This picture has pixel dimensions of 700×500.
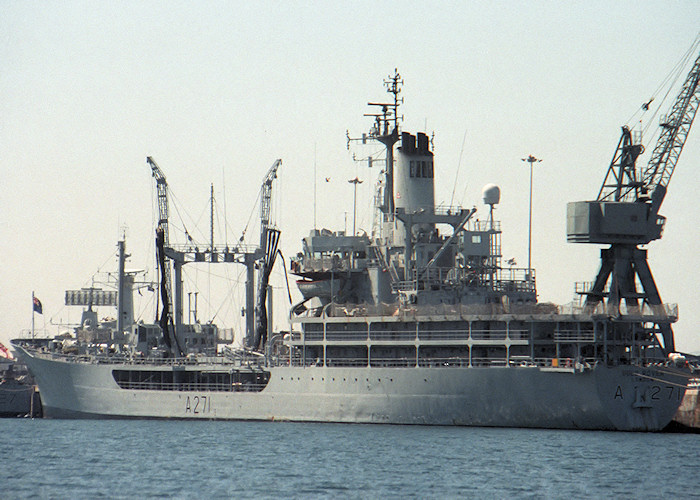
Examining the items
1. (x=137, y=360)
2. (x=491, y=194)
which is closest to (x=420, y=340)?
(x=491, y=194)

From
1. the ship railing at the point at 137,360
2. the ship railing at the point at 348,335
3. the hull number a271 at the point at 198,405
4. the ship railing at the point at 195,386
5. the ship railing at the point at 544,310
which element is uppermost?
the ship railing at the point at 544,310

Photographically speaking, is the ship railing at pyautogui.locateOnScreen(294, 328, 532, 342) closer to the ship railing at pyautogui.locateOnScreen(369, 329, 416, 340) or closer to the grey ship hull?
the ship railing at pyautogui.locateOnScreen(369, 329, 416, 340)

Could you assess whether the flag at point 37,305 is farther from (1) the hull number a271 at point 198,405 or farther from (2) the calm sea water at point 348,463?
(2) the calm sea water at point 348,463

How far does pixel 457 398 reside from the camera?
60.1m

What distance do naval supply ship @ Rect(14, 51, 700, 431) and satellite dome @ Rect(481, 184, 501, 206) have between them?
0.27 feet

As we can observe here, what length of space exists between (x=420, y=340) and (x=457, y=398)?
3692 mm

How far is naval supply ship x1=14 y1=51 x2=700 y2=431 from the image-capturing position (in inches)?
2315

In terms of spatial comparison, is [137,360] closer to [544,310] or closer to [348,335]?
[348,335]

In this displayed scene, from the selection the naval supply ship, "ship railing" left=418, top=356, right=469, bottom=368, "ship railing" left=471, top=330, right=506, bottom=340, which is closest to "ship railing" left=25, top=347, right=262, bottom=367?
the naval supply ship

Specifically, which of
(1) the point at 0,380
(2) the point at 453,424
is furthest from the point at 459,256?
(1) the point at 0,380

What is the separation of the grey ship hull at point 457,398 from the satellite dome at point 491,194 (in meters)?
10.2

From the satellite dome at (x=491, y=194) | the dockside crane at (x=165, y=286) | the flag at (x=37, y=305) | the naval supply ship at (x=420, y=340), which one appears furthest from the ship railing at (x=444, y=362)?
the flag at (x=37, y=305)

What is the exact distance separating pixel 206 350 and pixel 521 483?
36748 mm

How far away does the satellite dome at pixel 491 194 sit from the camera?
65688 millimetres
